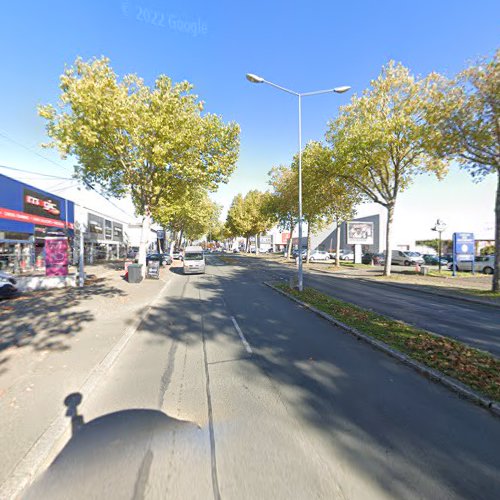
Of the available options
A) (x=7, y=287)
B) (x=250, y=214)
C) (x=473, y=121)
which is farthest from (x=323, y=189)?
(x=250, y=214)

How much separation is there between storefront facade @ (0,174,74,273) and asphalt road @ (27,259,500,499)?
15.5m

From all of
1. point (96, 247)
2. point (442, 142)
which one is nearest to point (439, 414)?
point (442, 142)

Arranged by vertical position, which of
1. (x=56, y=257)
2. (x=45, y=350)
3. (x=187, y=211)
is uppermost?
(x=187, y=211)

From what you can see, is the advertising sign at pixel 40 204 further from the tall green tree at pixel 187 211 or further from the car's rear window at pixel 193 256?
the car's rear window at pixel 193 256

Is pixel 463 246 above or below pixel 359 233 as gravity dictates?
below

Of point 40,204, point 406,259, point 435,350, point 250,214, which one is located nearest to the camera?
point 435,350

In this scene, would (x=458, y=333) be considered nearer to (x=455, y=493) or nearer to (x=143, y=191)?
(x=455, y=493)

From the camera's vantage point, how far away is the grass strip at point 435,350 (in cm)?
408

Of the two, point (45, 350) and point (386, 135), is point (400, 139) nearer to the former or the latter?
point (386, 135)

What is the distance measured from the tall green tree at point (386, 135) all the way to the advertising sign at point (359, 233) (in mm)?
10239

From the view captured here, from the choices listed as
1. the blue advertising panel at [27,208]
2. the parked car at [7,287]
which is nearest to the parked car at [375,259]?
the parked car at [7,287]

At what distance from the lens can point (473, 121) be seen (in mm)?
11141

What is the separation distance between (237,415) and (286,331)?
11.4 ft

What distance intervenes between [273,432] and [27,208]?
24.1 metres
